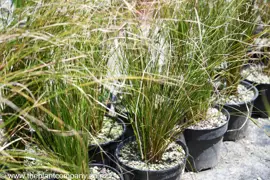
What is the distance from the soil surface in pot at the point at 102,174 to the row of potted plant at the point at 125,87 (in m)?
0.02

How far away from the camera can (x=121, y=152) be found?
1.84 m

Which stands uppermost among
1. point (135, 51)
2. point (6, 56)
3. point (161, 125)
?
point (6, 56)

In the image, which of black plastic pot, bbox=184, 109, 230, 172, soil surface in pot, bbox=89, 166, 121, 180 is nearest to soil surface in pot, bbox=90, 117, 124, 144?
soil surface in pot, bbox=89, 166, 121, 180

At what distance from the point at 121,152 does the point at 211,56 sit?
62cm

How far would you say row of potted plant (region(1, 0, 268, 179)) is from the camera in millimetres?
1444

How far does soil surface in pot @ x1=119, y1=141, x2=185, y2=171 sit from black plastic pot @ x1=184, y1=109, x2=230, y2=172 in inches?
7.0

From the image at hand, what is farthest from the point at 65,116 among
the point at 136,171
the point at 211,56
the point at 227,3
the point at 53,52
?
the point at 227,3

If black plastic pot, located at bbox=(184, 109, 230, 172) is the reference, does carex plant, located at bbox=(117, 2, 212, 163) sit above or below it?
above

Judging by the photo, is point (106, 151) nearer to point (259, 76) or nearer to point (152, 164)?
point (152, 164)

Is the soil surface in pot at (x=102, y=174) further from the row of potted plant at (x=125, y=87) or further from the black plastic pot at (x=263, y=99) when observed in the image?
the black plastic pot at (x=263, y=99)

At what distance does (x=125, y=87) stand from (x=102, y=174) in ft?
1.36

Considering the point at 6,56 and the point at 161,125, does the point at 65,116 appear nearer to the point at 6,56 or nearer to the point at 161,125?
the point at 6,56

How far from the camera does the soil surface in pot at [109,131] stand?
1907mm

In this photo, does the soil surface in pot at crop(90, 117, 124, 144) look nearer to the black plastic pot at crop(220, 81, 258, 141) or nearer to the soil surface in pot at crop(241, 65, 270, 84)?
the black plastic pot at crop(220, 81, 258, 141)
